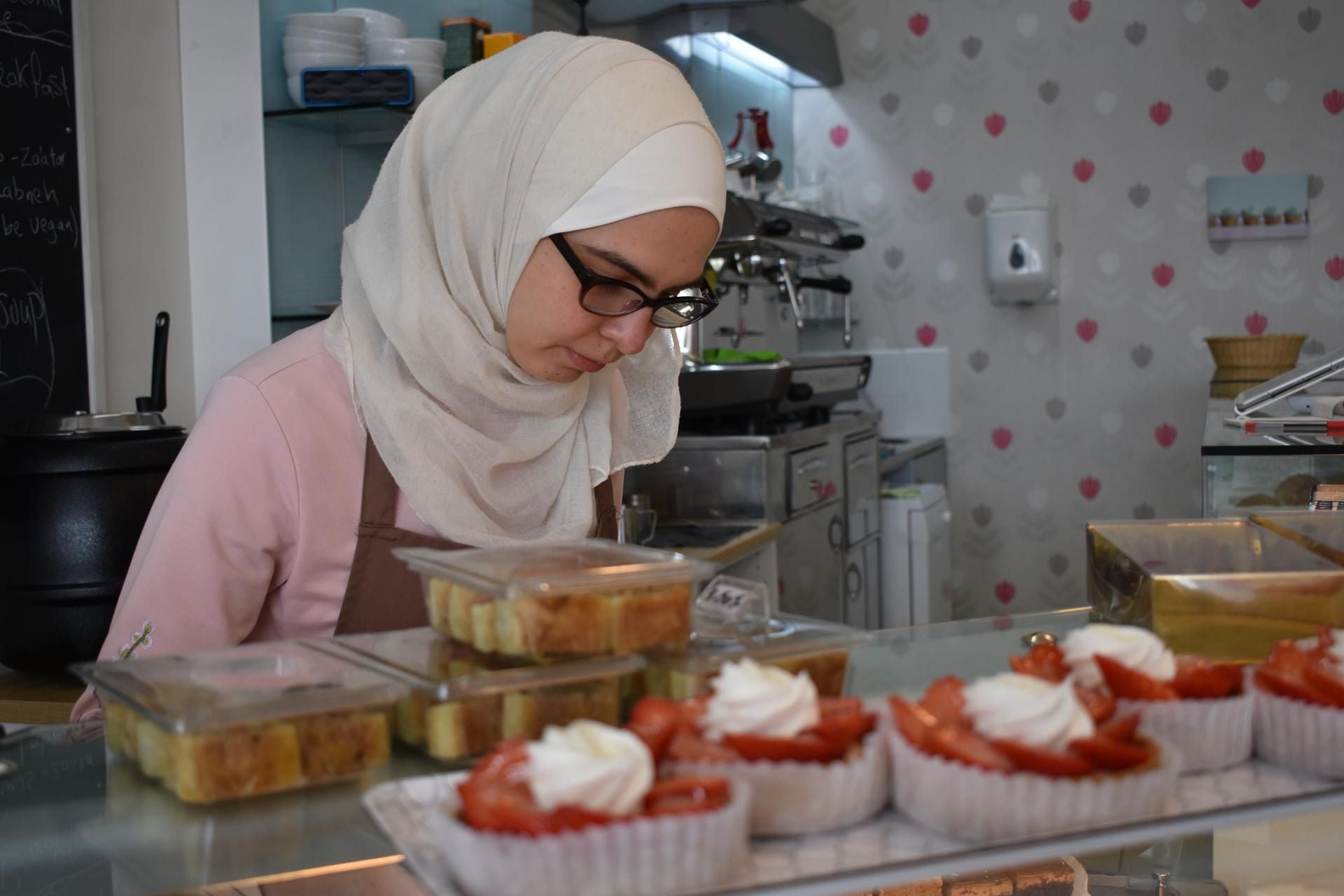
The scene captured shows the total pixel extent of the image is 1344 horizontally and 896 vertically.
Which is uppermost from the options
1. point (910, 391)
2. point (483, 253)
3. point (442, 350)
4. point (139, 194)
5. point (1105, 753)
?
point (139, 194)

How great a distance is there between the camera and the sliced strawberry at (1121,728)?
0.78 metres

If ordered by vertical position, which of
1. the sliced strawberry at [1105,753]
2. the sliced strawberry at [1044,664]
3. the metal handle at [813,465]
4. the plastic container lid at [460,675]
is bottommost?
the metal handle at [813,465]

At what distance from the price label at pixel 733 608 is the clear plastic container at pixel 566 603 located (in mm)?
52

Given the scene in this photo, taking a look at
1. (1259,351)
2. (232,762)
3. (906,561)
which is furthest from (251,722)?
(1259,351)

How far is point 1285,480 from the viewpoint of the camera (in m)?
2.63

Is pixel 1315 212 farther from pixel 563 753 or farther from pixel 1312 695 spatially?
pixel 563 753

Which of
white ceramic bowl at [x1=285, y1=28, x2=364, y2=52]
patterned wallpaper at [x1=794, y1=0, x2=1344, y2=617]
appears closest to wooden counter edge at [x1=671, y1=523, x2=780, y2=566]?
white ceramic bowl at [x1=285, y1=28, x2=364, y2=52]

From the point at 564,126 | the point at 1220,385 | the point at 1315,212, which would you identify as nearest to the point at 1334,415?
the point at 564,126

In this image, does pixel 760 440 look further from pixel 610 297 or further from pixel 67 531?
pixel 610 297

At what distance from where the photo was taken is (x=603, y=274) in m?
1.61

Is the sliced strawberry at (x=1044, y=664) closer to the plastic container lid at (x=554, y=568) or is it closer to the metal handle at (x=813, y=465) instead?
the plastic container lid at (x=554, y=568)

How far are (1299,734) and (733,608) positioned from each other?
0.40 m

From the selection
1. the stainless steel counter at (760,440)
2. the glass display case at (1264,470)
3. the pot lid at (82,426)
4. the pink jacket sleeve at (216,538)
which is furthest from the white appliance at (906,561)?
the pink jacket sleeve at (216,538)

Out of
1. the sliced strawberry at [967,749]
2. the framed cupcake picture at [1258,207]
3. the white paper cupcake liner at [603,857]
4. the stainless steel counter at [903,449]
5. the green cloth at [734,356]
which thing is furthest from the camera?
the framed cupcake picture at [1258,207]
